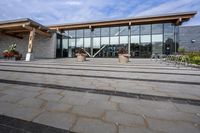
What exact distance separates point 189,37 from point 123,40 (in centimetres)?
910

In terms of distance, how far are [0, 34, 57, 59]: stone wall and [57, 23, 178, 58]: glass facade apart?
1430 mm

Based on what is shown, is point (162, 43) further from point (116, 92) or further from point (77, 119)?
point (77, 119)

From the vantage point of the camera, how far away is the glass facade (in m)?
19.8

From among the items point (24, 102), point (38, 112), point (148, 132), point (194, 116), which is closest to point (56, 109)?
point (38, 112)

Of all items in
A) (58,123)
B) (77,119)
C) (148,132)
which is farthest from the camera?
(77,119)

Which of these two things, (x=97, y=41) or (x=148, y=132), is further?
(x=97, y=41)

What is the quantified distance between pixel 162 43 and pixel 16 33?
859 inches

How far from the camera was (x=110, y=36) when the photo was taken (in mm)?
22016

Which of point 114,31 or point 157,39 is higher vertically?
point 114,31

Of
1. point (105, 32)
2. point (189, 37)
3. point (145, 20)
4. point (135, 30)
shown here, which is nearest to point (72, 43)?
point (105, 32)

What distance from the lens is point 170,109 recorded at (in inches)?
106

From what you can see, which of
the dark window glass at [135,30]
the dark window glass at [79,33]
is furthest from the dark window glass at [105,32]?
the dark window glass at [135,30]

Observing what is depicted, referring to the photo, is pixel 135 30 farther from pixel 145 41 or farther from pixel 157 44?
pixel 157 44

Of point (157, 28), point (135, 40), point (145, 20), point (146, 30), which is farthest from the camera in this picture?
point (135, 40)
